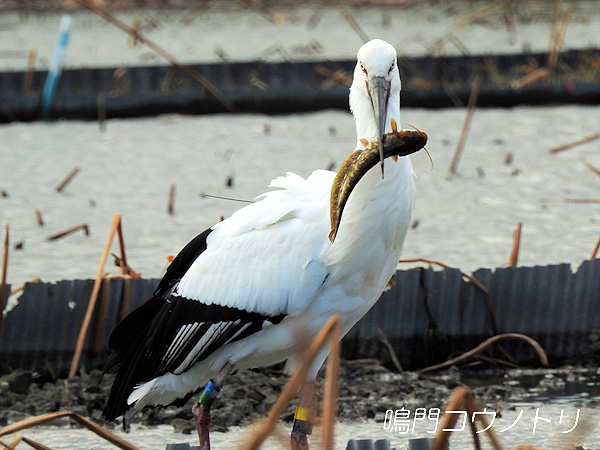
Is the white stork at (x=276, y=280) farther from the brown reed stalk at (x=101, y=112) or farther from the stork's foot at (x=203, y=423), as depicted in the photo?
the brown reed stalk at (x=101, y=112)

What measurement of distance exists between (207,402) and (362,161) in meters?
1.03

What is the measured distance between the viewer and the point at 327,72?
34.2 ft

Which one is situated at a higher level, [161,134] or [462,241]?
[161,134]

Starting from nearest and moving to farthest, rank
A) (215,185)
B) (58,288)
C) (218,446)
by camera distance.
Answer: (218,446)
(58,288)
(215,185)

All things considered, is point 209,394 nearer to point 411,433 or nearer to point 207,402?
point 207,402

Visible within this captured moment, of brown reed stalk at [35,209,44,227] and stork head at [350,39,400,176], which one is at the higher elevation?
stork head at [350,39,400,176]

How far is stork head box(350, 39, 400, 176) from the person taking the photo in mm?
3547

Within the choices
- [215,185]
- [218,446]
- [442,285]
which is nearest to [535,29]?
[215,185]

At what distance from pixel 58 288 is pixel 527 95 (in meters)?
6.50

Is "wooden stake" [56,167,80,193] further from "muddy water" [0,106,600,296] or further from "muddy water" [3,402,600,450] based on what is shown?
"muddy water" [3,402,600,450]

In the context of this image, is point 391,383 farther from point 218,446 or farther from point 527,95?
point 527,95

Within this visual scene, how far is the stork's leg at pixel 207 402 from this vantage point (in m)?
3.76

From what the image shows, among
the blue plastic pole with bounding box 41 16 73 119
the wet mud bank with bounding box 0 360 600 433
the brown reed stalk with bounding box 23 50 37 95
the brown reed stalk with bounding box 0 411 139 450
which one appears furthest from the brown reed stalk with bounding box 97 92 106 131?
the brown reed stalk with bounding box 0 411 139 450

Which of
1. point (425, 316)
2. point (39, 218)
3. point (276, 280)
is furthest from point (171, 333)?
point (39, 218)
